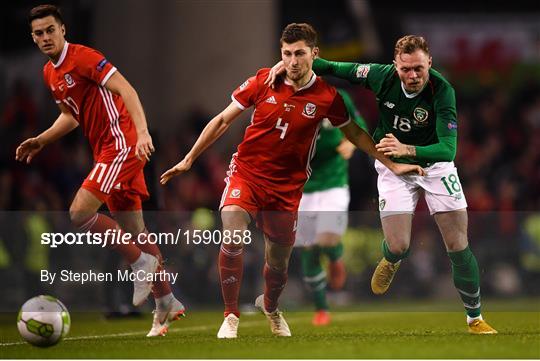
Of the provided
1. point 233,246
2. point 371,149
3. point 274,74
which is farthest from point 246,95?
point 233,246

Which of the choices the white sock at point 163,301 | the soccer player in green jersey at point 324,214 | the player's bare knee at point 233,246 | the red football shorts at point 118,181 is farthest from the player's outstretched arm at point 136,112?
the soccer player in green jersey at point 324,214

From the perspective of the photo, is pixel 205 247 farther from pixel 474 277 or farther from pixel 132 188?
pixel 474 277

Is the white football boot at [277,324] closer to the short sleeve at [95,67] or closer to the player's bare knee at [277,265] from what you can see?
the player's bare knee at [277,265]

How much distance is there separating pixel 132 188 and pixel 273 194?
1120 millimetres

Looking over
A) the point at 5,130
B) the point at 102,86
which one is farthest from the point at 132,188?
the point at 5,130

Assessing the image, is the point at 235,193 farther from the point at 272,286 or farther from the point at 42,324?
the point at 42,324

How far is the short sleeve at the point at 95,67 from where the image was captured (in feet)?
27.9

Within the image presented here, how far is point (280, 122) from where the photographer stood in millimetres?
8352

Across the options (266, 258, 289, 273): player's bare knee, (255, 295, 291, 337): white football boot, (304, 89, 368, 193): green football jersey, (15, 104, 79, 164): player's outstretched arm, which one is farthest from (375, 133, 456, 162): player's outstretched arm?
(304, 89, 368, 193): green football jersey

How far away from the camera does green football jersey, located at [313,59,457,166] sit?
8.16m

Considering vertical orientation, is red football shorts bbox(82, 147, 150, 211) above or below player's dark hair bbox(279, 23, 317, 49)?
below

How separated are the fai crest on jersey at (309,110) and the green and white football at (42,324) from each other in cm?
225

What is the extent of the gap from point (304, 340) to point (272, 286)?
26.0 inches

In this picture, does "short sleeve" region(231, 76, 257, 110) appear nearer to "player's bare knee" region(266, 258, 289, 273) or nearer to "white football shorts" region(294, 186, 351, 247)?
"player's bare knee" region(266, 258, 289, 273)
